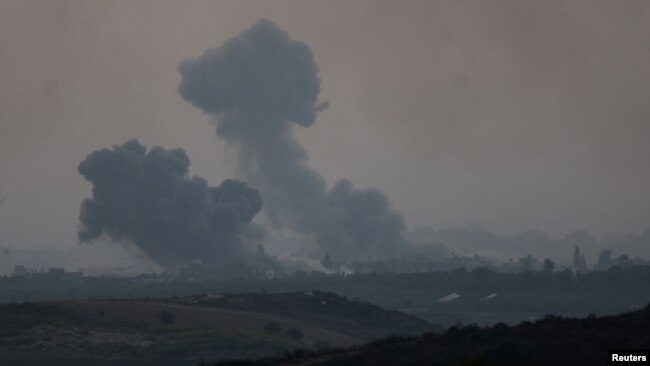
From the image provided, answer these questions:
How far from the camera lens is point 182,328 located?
96.9m

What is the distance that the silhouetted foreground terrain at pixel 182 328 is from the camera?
87.3m

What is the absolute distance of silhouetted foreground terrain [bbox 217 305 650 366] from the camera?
161ft

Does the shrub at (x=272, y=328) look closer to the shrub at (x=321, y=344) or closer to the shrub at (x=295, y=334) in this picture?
the shrub at (x=295, y=334)

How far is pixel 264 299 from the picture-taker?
119m

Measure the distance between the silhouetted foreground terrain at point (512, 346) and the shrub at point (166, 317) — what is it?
135ft

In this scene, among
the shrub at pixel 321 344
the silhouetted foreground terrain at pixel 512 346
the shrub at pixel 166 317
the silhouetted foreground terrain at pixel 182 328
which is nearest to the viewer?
the silhouetted foreground terrain at pixel 512 346

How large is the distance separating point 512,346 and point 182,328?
49.5 m

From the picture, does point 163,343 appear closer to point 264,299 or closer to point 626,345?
point 264,299

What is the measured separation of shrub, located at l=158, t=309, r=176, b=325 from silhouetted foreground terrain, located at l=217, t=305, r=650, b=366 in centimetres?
4122

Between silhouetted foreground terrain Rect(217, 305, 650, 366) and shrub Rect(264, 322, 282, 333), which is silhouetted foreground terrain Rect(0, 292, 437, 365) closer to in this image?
shrub Rect(264, 322, 282, 333)

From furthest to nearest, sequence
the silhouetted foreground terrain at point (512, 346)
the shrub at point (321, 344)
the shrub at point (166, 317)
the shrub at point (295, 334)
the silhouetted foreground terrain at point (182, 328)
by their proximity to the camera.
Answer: the shrub at point (166, 317) < the shrub at point (295, 334) < the shrub at point (321, 344) < the silhouetted foreground terrain at point (182, 328) < the silhouetted foreground terrain at point (512, 346)

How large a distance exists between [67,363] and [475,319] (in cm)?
6717

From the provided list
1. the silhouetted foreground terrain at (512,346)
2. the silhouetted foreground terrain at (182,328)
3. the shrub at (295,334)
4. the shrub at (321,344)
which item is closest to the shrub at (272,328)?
the silhouetted foreground terrain at (182,328)

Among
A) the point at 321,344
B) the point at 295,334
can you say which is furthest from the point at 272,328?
the point at 321,344
